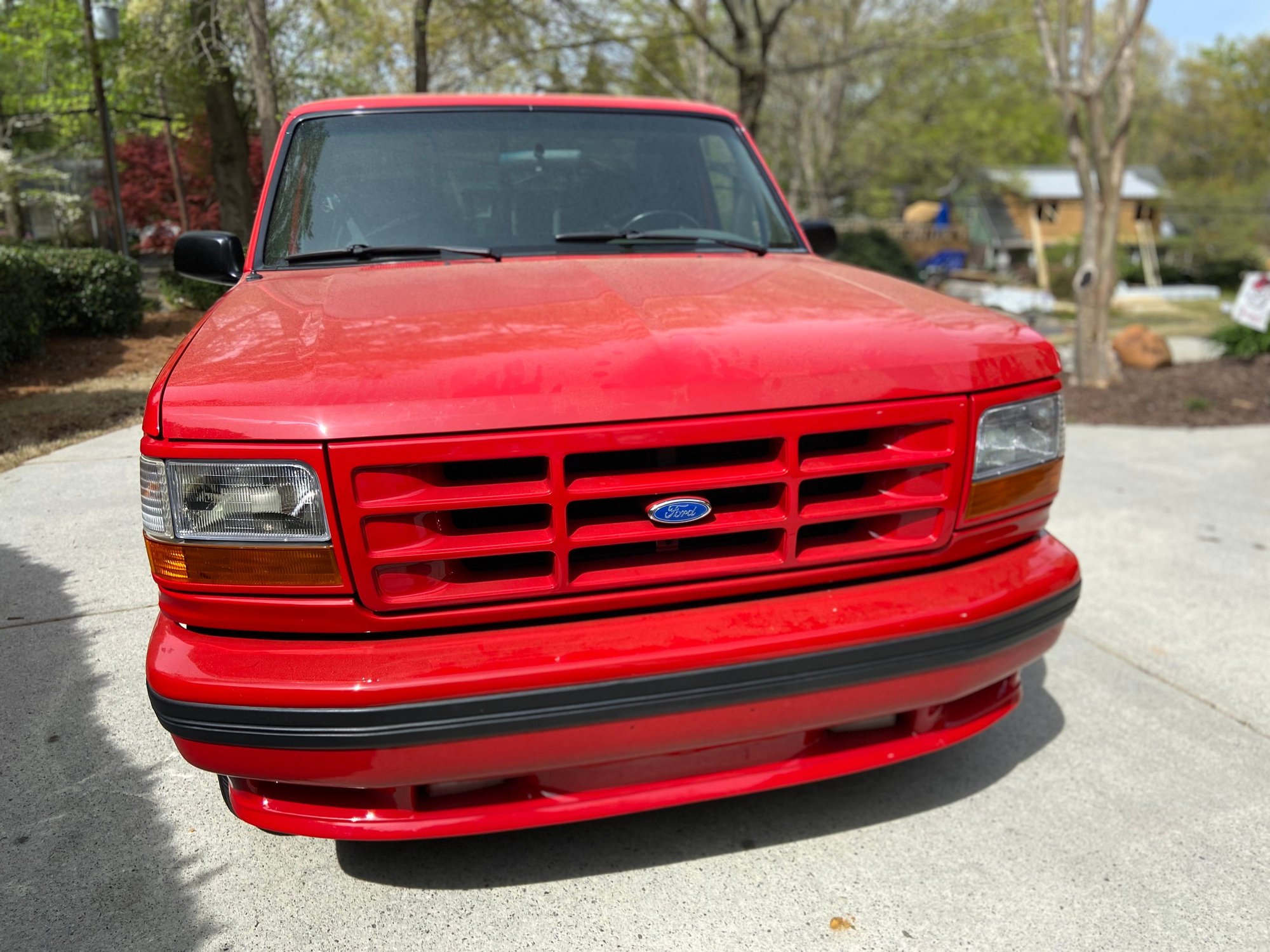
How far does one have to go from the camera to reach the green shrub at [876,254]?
1788 centimetres

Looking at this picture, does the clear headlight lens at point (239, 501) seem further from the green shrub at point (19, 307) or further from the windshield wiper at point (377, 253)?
the green shrub at point (19, 307)

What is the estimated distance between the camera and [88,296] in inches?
270

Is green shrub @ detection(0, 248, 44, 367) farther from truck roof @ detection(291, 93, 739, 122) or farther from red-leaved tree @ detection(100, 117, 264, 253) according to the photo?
red-leaved tree @ detection(100, 117, 264, 253)

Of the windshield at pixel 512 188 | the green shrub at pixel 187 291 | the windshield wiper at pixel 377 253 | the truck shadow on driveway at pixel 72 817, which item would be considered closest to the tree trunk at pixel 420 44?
the green shrub at pixel 187 291

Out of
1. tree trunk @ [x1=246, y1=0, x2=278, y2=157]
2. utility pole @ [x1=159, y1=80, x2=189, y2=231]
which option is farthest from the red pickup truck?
utility pole @ [x1=159, y1=80, x2=189, y2=231]

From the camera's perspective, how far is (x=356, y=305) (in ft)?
7.85

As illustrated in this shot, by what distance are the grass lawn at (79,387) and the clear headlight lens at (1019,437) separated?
3.33 m

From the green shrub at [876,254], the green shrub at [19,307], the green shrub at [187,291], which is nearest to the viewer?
the green shrub at [19,307]

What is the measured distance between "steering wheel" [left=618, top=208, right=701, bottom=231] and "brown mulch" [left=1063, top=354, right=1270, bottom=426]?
5888mm

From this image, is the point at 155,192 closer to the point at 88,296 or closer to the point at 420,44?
the point at 420,44

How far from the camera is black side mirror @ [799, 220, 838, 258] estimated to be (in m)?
3.89

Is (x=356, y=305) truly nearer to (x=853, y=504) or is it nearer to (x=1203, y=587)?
(x=853, y=504)

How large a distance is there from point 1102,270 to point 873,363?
28.5 feet

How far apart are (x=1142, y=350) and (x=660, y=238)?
9.06 metres
